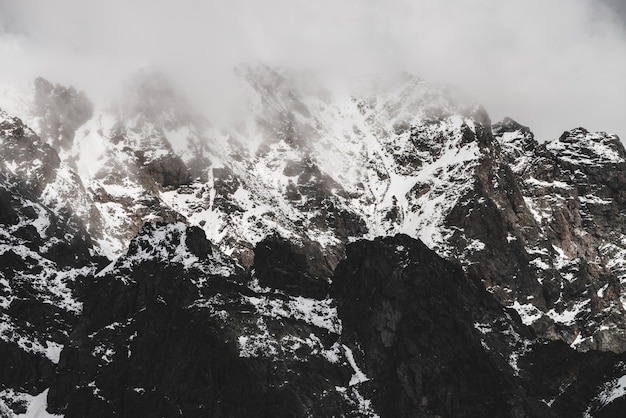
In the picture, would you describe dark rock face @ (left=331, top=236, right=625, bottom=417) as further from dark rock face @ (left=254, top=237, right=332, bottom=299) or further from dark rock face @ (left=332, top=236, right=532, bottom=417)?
dark rock face @ (left=254, top=237, right=332, bottom=299)

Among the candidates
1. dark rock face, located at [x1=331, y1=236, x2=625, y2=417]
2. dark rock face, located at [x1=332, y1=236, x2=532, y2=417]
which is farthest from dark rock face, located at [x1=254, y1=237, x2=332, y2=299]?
dark rock face, located at [x1=331, y1=236, x2=625, y2=417]

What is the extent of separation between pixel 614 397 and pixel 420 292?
1332 inches

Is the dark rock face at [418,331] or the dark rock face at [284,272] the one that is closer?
the dark rock face at [418,331]

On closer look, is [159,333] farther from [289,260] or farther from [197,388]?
[289,260]

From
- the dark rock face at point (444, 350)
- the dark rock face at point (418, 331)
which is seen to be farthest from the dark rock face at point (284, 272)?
the dark rock face at point (444, 350)

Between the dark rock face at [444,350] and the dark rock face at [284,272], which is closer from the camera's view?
the dark rock face at [444,350]

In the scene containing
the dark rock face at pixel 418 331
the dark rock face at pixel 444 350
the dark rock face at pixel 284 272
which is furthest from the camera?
the dark rock face at pixel 284 272

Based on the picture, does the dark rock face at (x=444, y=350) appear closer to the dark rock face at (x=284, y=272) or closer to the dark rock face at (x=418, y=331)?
the dark rock face at (x=418, y=331)

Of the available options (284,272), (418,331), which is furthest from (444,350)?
(284,272)

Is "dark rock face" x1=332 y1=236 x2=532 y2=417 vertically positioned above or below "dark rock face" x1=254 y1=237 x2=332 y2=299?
below

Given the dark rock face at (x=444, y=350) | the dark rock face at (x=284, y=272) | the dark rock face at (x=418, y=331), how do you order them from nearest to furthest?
the dark rock face at (x=444, y=350) < the dark rock face at (x=418, y=331) < the dark rock face at (x=284, y=272)

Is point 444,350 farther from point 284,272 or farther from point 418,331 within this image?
point 284,272

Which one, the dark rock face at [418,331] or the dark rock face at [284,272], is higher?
the dark rock face at [284,272]

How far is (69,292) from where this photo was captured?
19700cm
